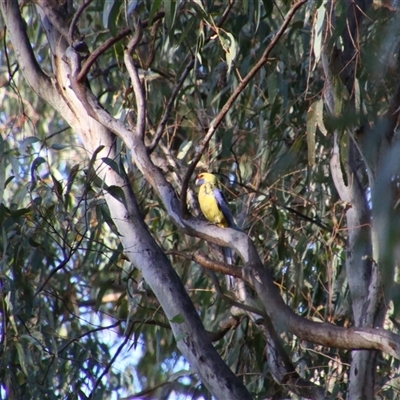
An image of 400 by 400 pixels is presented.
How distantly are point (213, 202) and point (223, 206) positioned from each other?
0.23 ft

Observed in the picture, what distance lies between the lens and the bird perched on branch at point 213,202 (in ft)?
11.0

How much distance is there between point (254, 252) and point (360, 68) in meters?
0.77

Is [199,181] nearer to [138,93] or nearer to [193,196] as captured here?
[193,196]

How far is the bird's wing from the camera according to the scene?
10.9ft

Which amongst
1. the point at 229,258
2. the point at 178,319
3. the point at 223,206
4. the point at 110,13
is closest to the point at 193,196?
the point at 229,258

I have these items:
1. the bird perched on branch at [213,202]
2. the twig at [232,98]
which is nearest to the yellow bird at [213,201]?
the bird perched on branch at [213,202]

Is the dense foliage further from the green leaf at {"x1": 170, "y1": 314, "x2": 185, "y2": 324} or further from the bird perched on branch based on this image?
the green leaf at {"x1": 170, "y1": 314, "x2": 185, "y2": 324}

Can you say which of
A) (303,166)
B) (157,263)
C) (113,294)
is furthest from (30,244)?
(113,294)

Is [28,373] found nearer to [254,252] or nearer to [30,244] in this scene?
[30,244]

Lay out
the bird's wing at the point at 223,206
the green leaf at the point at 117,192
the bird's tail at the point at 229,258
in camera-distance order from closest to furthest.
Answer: the green leaf at the point at 117,192, the bird's tail at the point at 229,258, the bird's wing at the point at 223,206

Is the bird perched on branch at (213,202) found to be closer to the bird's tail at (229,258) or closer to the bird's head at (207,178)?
the bird's head at (207,178)

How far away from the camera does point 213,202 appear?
3.46 m

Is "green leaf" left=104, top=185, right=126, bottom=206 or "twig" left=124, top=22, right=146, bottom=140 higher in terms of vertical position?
"twig" left=124, top=22, right=146, bottom=140

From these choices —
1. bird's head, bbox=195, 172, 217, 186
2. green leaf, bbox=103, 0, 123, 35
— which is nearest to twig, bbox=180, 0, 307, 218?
green leaf, bbox=103, 0, 123, 35
